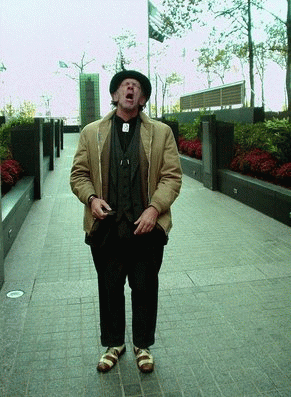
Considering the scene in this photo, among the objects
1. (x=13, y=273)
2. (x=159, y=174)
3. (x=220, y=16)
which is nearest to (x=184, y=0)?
(x=220, y=16)

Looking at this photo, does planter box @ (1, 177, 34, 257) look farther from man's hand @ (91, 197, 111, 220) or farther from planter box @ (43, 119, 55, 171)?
planter box @ (43, 119, 55, 171)

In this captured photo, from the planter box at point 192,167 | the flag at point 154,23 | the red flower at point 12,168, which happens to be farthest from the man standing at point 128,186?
Result: the flag at point 154,23

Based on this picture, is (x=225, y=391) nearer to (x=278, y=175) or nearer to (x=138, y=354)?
(x=138, y=354)

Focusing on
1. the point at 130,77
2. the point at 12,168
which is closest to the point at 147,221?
the point at 130,77

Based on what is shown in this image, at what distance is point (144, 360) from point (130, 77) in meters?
1.89

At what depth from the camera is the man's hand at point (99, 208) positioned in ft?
10.0

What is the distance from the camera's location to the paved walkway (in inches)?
129

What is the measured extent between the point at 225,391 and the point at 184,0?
20.4 metres

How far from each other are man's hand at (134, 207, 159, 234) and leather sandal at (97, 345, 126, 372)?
0.97m

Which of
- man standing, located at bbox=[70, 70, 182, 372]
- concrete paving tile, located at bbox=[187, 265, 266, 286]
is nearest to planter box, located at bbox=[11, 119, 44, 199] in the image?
concrete paving tile, located at bbox=[187, 265, 266, 286]

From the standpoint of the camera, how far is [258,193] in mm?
8852

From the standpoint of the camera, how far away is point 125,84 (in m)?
3.19

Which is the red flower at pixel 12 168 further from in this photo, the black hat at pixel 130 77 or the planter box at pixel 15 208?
the black hat at pixel 130 77

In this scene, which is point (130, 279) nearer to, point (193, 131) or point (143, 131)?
point (143, 131)
